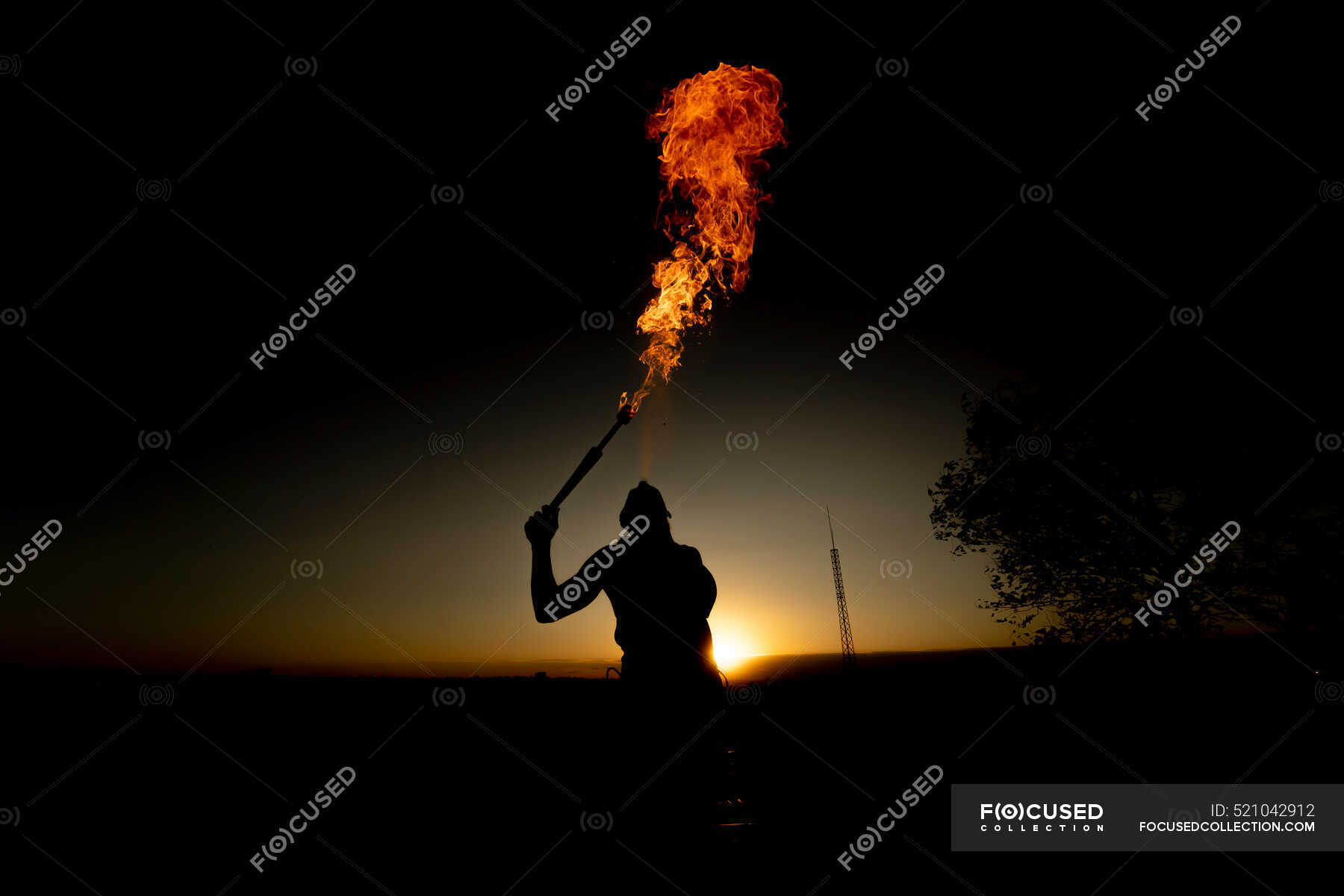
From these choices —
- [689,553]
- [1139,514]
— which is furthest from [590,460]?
[1139,514]

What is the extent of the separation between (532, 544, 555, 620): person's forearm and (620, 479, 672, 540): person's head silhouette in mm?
608

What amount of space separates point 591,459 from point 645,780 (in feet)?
9.24

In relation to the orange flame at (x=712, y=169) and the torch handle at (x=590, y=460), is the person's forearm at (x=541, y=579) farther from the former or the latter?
the orange flame at (x=712, y=169)

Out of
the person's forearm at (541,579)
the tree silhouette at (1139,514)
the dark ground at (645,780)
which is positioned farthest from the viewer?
the tree silhouette at (1139,514)

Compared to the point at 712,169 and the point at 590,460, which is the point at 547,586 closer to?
the point at 590,460

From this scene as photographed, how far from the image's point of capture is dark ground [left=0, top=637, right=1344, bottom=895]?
4.25 metres

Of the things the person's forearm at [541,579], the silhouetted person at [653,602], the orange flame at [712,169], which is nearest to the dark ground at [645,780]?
the silhouetted person at [653,602]

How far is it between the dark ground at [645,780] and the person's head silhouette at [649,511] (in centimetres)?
109

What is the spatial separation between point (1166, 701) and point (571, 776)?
56.0ft

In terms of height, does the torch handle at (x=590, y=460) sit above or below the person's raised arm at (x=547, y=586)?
above

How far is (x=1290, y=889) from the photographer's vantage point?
4.82 metres

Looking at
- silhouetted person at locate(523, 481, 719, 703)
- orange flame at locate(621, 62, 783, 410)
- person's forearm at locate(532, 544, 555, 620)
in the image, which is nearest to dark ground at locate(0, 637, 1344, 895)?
silhouetted person at locate(523, 481, 719, 703)

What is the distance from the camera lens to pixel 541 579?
4.74 m

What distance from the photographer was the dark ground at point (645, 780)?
14.0 feet
